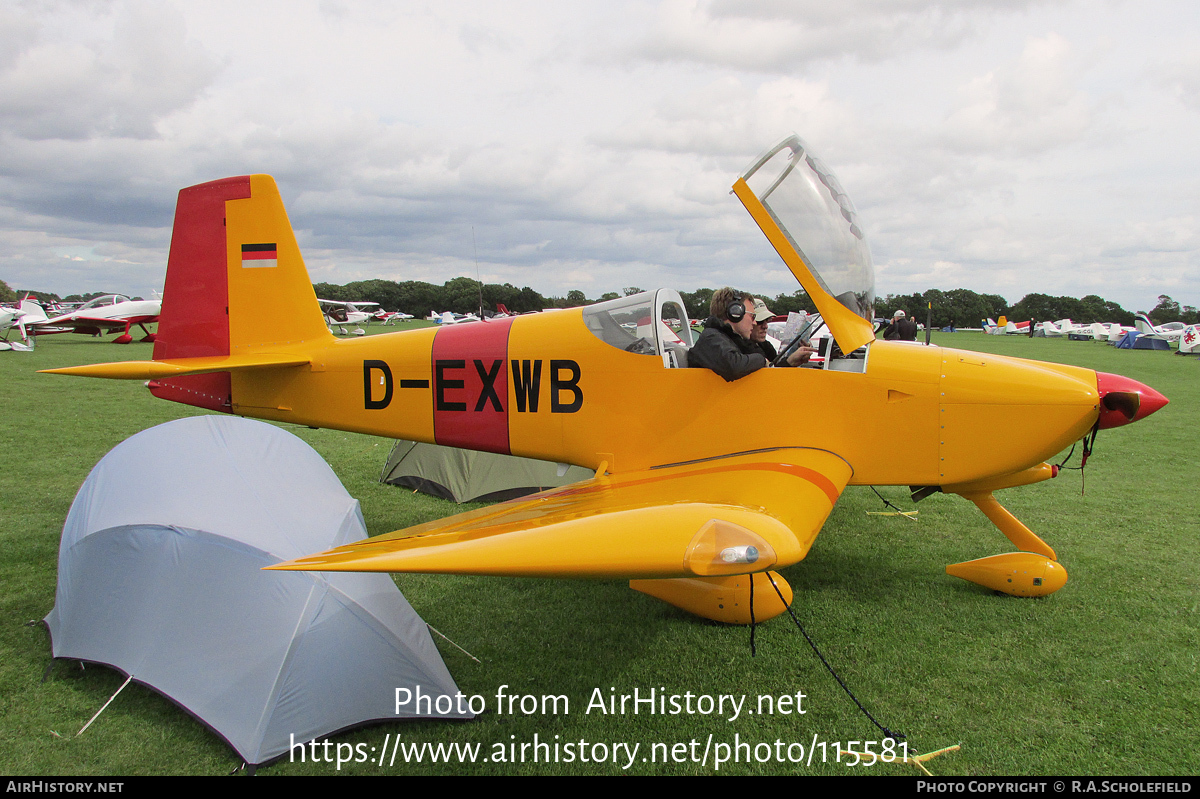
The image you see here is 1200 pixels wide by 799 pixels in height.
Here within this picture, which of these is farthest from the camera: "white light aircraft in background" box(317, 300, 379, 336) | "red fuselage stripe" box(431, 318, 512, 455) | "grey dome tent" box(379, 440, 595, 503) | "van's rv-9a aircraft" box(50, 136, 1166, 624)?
"white light aircraft in background" box(317, 300, 379, 336)

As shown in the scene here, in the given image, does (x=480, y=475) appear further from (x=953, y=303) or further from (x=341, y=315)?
(x=953, y=303)

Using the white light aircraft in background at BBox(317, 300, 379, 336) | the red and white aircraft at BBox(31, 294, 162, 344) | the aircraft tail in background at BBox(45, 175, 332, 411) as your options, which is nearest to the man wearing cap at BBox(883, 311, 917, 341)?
the aircraft tail in background at BBox(45, 175, 332, 411)

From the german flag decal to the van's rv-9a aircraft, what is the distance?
18 mm

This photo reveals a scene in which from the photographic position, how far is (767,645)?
12.4ft

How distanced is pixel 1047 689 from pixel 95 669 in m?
5.11

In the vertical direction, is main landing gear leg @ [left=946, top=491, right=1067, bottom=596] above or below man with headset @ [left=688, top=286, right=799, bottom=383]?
below

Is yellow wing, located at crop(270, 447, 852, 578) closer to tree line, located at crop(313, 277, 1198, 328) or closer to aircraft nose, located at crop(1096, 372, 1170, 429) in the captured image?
aircraft nose, located at crop(1096, 372, 1170, 429)

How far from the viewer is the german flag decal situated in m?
4.99

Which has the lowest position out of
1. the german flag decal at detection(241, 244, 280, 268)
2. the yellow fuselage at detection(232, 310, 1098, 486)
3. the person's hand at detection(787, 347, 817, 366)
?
the yellow fuselage at detection(232, 310, 1098, 486)

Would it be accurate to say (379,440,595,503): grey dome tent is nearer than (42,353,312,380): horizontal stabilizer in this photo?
No

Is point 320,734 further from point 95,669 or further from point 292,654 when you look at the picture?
point 95,669

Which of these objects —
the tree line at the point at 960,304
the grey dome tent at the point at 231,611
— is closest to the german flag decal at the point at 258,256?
the grey dome tent at the point at 231,611

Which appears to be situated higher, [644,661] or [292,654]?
A: [292,654]

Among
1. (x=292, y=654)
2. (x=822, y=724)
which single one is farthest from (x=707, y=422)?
(x=292, y=654)
